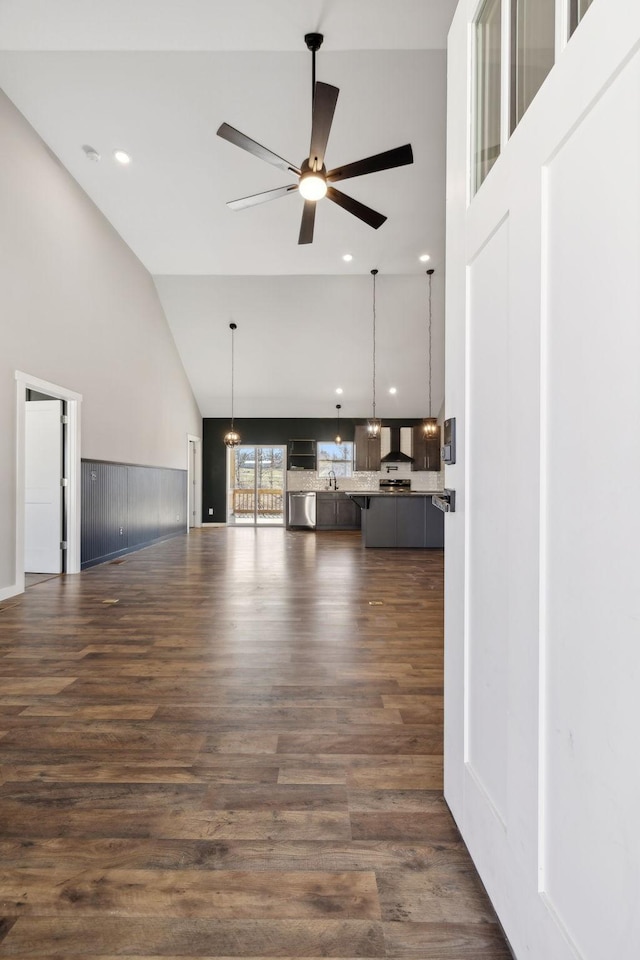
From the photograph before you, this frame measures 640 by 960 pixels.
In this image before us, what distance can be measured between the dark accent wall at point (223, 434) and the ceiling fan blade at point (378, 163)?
7.98m

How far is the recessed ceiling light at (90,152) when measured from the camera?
4698 mm

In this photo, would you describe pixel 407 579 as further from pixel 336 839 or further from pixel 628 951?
pixel 628 951

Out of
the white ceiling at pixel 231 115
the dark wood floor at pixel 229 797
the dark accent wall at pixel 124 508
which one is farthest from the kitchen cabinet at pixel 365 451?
the dark wood floor at pixel 229 797

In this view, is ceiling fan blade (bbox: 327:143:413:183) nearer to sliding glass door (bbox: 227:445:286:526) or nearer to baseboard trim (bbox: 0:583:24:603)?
baseboard trim (bbox: 0:583:24:603)

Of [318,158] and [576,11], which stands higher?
[318,158]

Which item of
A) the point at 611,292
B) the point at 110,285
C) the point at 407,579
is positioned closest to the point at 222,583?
the point at 407,579

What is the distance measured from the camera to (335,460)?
1150 centimetres

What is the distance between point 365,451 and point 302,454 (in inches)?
59.2

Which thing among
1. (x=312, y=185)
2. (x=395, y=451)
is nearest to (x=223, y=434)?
(x=395, y=451)

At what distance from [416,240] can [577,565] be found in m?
6.72

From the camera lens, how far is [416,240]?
6.50 m

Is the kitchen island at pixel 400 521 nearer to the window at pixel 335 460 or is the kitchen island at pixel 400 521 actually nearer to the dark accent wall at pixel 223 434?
the window at pixel 335 460

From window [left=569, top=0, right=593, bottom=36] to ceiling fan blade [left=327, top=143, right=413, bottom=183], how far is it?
2759 millimetres

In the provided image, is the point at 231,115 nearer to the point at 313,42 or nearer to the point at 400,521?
the point at 313,42
